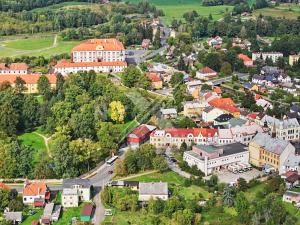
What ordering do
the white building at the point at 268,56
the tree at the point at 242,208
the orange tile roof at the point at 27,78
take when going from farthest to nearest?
the white building at the point at 268,56 < the orange tile roof at the point at 27,78 < the tree at the point at 242,208

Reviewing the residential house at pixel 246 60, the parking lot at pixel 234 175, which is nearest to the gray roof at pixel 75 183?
the parking lot at pixel 234 175

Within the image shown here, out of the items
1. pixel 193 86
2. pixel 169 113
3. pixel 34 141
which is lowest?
pixel 34 141

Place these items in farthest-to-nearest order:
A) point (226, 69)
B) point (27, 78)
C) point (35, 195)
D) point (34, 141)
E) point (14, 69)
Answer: point (226, 69), point (14, 69), point (27, 78), point (34, 141), point (35, 195)

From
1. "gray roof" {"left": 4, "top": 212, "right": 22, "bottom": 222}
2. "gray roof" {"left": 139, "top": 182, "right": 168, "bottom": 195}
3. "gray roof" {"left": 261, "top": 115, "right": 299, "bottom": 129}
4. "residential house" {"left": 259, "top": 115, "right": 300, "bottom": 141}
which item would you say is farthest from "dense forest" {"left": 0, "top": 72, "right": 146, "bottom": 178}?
"residential house" {"left": 259, "top": 115, "right": 300, "bottom": 141}

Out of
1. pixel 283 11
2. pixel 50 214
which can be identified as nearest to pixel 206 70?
pixel 50 214

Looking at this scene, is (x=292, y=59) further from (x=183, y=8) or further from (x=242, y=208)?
(x=183, y=8)

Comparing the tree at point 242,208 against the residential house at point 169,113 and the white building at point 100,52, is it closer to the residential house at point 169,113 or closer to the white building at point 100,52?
the residential house at point 169,113
